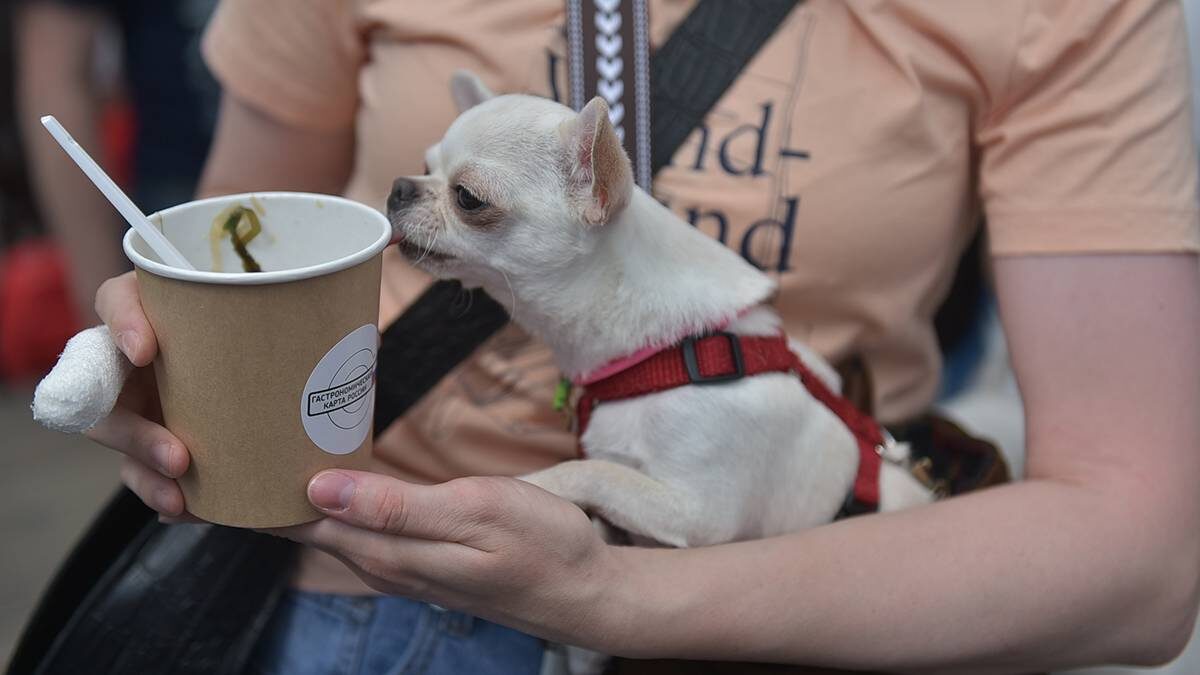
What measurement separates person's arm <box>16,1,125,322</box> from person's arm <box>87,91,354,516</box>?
1619mm

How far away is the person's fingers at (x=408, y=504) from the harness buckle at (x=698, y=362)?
0.23 m

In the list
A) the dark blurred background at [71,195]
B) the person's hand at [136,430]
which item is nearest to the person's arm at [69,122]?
the dark blurred background at [71,195]

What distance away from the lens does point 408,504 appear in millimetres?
857

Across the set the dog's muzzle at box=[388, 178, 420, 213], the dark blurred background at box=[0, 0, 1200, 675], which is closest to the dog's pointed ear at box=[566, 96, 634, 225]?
the dog's muzzle at box=[388, 178, 420, 213]

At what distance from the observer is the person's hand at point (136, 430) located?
0.82 metres

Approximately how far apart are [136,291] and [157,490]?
167mm

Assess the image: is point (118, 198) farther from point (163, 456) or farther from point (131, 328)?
point (163, 456)

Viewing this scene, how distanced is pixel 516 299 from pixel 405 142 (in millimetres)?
269

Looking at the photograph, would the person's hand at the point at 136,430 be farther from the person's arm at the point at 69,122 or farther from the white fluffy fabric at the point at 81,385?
the person's arm at the point at 69,122

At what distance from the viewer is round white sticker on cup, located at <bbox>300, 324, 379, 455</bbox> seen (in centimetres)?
83

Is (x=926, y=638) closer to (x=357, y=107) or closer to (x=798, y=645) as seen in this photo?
(x=798, y=645)

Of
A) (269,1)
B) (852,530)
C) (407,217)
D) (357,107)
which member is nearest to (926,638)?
(852,530)

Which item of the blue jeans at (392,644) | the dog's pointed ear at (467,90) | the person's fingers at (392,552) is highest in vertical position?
the dog's pointed ear at (467,90)

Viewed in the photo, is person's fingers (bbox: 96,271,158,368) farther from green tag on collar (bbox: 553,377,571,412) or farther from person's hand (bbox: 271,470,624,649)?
green tag on collar (bbox: 553,377,571,412)
